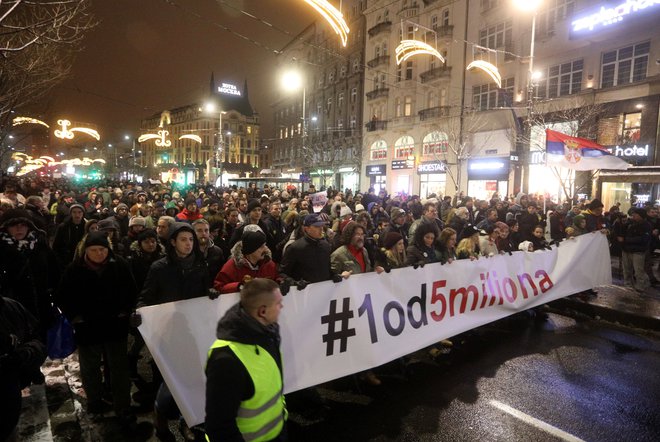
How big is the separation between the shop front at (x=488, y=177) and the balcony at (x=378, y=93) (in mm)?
13556

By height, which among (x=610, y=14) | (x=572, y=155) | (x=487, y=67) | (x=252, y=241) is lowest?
(x=252, y=241)

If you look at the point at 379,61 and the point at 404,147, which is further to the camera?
the point at 379,61

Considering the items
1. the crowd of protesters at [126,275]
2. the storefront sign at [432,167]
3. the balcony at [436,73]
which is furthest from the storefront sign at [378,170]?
the crowd of protesters at [126,275]

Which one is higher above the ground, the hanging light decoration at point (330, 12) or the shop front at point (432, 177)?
the hanging light decoration at point (330, 12)

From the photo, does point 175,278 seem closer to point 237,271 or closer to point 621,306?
point 237,271

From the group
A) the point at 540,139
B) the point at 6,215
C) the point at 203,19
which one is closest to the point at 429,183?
the point at 540,139

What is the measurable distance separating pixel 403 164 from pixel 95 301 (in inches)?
1375

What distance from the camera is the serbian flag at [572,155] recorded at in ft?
34.9

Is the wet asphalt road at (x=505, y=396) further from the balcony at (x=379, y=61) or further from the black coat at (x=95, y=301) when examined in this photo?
the balcony at (x=379, y=61)

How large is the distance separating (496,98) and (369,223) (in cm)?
2469

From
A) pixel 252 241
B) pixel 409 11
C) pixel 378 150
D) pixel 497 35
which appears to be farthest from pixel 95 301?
pixel 409 11

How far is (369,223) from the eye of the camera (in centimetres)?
883

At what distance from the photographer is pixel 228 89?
73938mm

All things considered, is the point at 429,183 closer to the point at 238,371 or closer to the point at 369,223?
the point at 369,223
